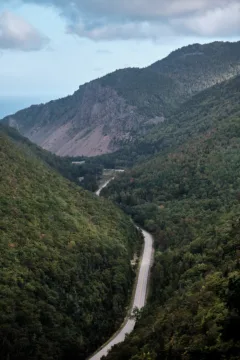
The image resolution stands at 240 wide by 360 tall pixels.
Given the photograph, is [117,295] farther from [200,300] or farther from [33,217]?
[200,300]

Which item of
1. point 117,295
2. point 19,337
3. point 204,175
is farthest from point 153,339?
point 204,175

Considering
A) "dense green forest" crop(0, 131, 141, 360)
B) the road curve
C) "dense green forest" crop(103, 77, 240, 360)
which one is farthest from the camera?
the road curve

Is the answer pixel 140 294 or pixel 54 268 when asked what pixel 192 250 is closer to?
pixel 140 294

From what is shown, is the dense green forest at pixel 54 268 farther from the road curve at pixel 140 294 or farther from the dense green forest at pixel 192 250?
the dense green forest at pixel 192 250

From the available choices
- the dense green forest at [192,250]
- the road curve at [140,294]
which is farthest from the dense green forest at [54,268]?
the dense green forest at [192,250]

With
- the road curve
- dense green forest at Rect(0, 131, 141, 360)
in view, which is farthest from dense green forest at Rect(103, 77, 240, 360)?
dense green forest at Rect(0, 131, 141, 360)

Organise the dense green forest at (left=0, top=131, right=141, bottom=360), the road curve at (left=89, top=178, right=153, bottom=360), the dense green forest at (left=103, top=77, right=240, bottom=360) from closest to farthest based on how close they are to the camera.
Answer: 1. the dense green forest at (left=103, top=77, right=240, bottom=360)
2. the dense green forest at (left=0, top=131, right=141, bottom=360)
3. the road curve at (left=89, top=178, right=153, bottom=360)

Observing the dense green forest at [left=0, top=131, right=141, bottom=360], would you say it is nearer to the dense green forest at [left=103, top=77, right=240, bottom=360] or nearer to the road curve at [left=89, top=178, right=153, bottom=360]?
the road curve at [left=89, top=178, right=153, bottom=360]

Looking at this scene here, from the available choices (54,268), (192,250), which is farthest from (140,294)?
(54,268)
